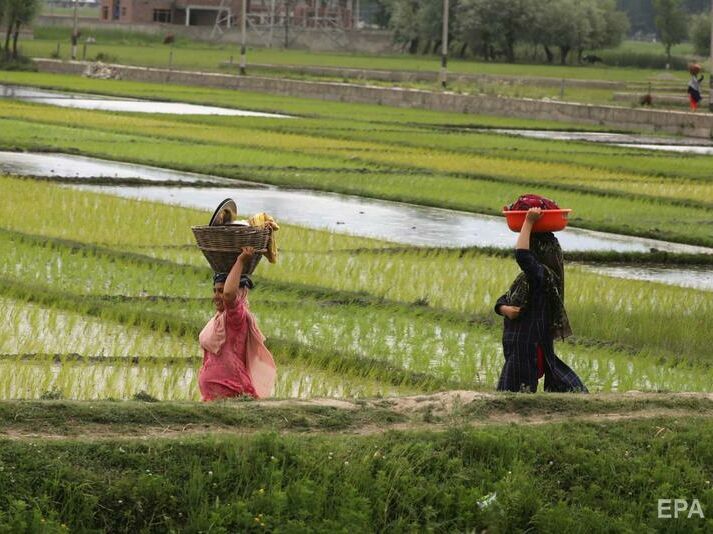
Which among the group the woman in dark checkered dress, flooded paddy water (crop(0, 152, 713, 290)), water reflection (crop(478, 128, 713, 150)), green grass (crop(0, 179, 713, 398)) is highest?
the woman in dark checkered dress

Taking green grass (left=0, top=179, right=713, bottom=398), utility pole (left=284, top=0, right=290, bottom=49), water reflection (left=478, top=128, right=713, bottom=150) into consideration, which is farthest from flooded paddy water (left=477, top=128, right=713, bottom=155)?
utility pole (left=284, top=0, right=290, bottom=49)

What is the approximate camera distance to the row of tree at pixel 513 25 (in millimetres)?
84375

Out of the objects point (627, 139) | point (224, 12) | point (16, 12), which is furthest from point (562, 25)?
point (627, 139)

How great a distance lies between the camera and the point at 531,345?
8172 millimetres

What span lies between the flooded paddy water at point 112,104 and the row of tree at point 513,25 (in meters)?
43.0

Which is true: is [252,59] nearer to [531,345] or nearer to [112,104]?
[112,104]

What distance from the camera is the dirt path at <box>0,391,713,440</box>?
21.8ft

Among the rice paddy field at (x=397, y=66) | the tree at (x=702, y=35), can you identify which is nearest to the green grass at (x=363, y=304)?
the rice paddy field at (x=397, y=66)

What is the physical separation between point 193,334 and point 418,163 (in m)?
15.6

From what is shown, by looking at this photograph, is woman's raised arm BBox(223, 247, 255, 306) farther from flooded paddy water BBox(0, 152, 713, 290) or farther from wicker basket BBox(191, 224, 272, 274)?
flooded paddy water BBox(0, 152, 713, 290)

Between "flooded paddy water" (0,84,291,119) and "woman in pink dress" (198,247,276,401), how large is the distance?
2968cm

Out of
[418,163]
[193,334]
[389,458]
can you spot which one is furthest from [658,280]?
[418,163]

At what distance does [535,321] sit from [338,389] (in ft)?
4.48

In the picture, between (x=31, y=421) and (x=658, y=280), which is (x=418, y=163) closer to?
(x=658, y=280)
